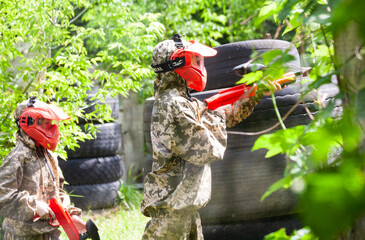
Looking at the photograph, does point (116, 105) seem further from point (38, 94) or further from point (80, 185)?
point (38, 94)

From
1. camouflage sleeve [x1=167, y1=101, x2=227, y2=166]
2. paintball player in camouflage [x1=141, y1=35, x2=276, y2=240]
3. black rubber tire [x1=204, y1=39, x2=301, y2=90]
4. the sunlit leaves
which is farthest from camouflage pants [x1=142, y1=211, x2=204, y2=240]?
the sunlit leaves

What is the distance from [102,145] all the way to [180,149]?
4.66 metres

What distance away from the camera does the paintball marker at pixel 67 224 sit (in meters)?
3.96

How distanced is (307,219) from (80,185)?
7.45 metres

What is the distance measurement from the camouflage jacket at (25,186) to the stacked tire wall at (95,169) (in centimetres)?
345

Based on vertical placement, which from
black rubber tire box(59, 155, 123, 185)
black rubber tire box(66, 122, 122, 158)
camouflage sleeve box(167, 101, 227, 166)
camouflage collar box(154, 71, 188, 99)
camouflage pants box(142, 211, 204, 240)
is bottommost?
black rubber tire box(59, 155, 123, 185)

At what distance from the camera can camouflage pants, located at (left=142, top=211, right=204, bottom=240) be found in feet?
12.0

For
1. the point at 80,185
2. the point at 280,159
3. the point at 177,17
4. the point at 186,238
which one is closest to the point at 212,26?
the point at 177,17

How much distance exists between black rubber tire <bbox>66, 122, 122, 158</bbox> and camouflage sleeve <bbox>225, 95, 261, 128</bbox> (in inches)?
169

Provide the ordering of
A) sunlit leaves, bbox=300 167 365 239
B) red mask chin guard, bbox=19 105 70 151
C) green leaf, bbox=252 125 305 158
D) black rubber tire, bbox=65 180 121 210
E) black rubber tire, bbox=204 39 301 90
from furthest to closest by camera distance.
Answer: black rubber tire, bbox=65 180 121 210 < black rubber tire, bbox=204 39 301 90 < red mask chin guard, bbox=19 105 70 151 < green leaf, bbox=252 125 305 158 < sunlit leaves, bbox=300 167 365 239

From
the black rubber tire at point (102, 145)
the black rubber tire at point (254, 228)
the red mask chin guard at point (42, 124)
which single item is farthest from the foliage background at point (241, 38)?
the black rubber tire at point (254, 228)

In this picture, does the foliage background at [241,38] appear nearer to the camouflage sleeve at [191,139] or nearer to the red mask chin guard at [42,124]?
the camouflage sleeve at [191,139]

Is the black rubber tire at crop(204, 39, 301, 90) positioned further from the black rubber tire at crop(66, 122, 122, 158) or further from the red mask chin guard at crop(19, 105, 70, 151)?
the black rubber tire at crop(66, 122, 122, 158)

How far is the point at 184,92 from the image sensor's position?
381 centimetres
